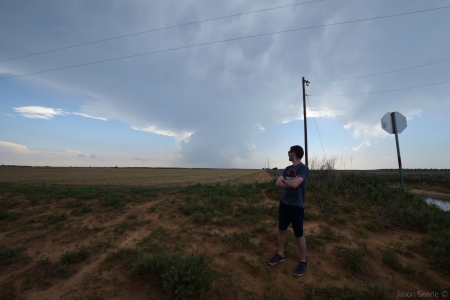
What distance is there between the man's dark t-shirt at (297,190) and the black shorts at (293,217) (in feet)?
0.29

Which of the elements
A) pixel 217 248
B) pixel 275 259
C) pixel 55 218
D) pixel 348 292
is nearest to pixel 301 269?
pixel 275 259

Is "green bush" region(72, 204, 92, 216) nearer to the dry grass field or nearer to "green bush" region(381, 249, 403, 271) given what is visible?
the dry grass field

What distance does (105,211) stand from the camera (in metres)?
6.55

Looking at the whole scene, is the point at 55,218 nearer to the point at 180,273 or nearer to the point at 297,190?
the point at 180,273

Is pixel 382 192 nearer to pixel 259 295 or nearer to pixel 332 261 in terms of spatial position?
pixel 332 261

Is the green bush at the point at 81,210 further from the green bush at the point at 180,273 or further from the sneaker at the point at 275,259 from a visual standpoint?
the sneaker at the point at 275,259

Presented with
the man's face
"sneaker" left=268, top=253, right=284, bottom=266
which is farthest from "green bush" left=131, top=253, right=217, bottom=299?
the man's face

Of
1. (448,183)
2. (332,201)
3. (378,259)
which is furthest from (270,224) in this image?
(448,183)

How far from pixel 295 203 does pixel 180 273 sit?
6.93ft

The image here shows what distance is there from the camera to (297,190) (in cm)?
361

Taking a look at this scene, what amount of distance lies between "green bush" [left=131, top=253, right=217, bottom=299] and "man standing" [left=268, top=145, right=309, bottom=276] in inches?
50.8

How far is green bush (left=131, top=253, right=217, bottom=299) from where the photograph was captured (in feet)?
9.14

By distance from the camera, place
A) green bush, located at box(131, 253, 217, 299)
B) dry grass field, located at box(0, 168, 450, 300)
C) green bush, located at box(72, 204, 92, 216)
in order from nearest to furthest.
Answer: green bush, located at box(131, 253, 217, 299) < dry grass field, located at box(0, 168, 450, 300) < green bush, located at box(72, 204, 92, 216)

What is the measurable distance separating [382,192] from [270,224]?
473 centimetres
